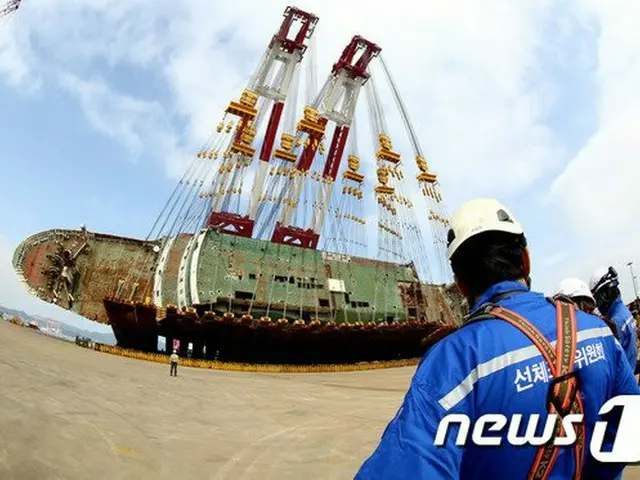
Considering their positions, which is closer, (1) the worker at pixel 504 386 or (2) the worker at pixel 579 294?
(1) the worker at pixel 504 386

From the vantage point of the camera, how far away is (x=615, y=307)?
5.71 m

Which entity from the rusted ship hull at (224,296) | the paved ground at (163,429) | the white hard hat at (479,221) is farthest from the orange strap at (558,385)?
the rusted ship hull at (224,296)

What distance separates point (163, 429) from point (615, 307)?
832 centimetres

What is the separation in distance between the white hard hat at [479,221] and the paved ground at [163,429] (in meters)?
6.18

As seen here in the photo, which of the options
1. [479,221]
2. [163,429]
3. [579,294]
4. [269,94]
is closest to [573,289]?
[579,294]

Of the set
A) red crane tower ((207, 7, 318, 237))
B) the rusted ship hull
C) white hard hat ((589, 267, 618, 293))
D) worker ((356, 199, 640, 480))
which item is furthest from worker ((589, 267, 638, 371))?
red crane tower ((207, 7, 318, 237))

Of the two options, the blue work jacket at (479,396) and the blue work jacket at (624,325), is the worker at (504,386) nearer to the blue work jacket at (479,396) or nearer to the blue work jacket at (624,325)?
the blue work jacket at (479,396)

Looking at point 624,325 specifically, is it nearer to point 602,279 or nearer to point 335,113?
point 602,279

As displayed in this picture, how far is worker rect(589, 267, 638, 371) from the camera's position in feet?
18.0

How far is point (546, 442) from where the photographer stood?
1.63m

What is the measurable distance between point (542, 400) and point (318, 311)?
121 ft

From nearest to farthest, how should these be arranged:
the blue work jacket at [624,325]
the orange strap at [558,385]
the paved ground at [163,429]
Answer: the orange strap at [558,385] → the blue work jacket at [624,325] → the paved ground at [163,429]

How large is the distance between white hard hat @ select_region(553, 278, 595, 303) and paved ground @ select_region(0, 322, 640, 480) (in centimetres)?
265

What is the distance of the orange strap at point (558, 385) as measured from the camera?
1635 millimetres
